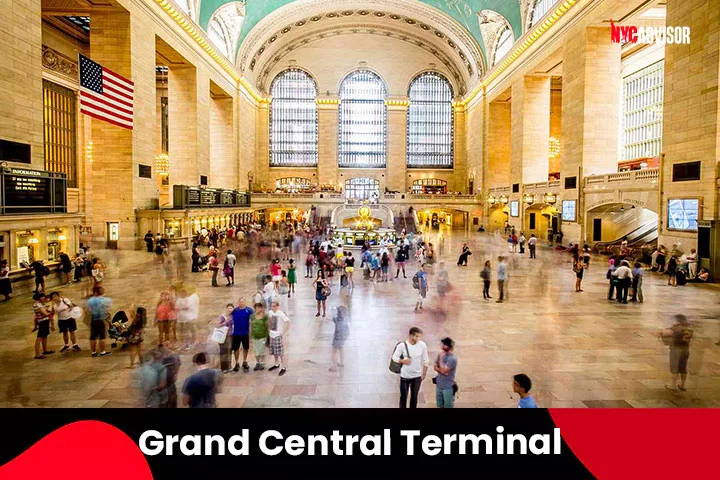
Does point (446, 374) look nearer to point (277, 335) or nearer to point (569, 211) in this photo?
point (277, 335)

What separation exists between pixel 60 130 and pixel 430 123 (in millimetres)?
31170

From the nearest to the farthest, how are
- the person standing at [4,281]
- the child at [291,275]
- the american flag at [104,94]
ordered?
the person standing at [4,281] → the child at [291,275] → the american flag at [104,94]

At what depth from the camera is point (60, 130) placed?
81.9ft

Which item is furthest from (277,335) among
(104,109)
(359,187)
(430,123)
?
(430,123)

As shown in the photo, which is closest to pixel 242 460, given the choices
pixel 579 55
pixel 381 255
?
pixel 381 255

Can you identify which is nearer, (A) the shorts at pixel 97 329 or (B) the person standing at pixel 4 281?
(A) the shorts at pixel 97 329

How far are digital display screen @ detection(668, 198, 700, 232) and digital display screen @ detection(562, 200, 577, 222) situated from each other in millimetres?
6670

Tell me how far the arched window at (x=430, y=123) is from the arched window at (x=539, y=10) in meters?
17.0

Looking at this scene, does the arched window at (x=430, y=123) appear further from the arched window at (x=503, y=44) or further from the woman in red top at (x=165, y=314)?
the woman in red top at (x=165, y=314)

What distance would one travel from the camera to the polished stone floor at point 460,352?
5660 mm

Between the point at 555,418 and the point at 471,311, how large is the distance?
5.80 m

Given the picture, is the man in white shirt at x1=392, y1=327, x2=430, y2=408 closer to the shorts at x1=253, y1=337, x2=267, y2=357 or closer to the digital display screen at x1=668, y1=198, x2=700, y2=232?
the shorts at x1=253, y1=337, x2=267, y2=357

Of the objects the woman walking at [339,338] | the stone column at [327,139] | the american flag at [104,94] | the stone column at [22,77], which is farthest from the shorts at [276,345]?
the stone column at [327,139]

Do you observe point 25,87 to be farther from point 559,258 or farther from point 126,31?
point 559,258
